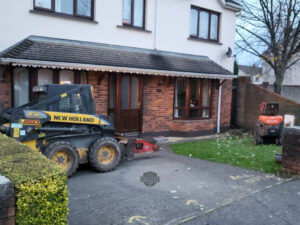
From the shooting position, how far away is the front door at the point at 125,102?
411 inches

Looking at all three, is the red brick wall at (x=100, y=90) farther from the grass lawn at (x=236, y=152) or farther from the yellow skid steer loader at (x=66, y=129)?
the yellow skid steer loader at (x=66, y=129)

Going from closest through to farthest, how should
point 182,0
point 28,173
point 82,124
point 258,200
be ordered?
point 28,173 < point 258,200 < point 82,124 < point 182,0

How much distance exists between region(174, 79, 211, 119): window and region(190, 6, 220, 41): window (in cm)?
216

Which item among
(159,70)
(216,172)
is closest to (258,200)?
(216,172)

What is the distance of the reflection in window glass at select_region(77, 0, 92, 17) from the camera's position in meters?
9.77

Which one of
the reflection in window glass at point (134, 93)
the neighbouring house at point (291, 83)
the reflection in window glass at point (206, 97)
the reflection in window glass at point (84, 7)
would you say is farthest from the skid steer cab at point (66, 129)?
the neighbouring house at point (291, 83)

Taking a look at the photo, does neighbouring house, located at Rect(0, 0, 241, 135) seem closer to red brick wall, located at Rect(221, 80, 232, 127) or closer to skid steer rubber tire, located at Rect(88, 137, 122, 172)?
red brick wall, located at Rect(221, 80, 232, 127)

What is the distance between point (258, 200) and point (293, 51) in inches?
518

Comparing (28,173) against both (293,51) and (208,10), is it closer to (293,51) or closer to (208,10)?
(208,10)

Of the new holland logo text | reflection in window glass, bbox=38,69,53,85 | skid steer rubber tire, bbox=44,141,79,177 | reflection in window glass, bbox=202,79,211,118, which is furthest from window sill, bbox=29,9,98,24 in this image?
reflection in window glass, bbox=202,79,211,118

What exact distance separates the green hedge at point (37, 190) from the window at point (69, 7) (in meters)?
7.29

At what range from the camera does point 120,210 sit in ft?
15.4

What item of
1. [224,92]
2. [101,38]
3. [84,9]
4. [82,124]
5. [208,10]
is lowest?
[82,124]

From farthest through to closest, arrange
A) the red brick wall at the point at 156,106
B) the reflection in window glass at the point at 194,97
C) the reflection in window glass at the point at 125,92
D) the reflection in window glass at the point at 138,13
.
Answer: the reflection in window glass at the point at 194,97 < the reflection in window glass at the point at 138,13 < the reflection in window glass at the point at 125,92 < the red brick wall at the point at 156,106
